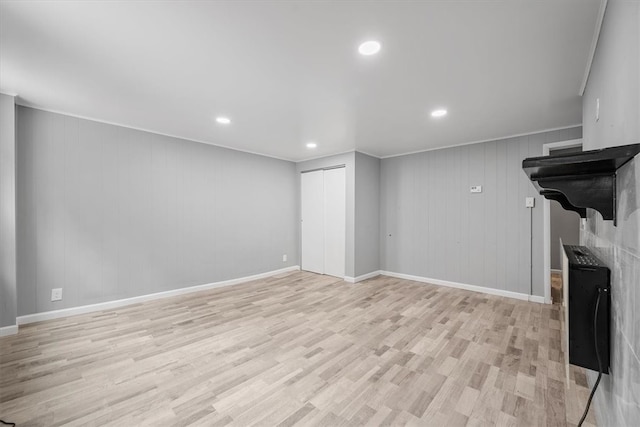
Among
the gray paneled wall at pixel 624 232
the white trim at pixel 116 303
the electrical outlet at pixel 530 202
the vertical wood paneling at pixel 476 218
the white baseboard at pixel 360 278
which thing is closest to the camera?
the gray paneled wall at pixel 624 232

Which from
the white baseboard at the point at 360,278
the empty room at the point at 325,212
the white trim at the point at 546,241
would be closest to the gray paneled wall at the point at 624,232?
the empty room at the point at 325,212

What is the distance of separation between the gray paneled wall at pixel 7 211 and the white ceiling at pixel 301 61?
0.29 metres

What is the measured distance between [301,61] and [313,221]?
3.99m

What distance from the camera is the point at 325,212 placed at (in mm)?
5629

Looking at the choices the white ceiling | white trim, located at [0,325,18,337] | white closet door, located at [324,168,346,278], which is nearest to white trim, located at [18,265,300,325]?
white trim, located at [0,325,18,337]

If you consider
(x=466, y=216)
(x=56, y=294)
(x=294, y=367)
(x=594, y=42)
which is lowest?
(x=294, y=367)

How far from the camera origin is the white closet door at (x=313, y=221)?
5.71 m

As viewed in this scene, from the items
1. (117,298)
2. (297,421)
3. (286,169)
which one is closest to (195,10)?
(297,421)

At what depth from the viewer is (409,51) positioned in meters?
1.97

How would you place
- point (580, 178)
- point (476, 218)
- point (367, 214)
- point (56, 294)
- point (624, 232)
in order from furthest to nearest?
point (367, 214)
point (476, 218)
point (56, 294)
point (580, 178)
point (624, 232)

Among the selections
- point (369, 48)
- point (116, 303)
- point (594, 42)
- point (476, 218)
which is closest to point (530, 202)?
point (476, 218)

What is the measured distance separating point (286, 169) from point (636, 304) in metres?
5.54

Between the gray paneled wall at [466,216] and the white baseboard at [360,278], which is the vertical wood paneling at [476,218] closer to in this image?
the gray paneled wall at [466,216]

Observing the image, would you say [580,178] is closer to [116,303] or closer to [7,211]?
[7,211]
